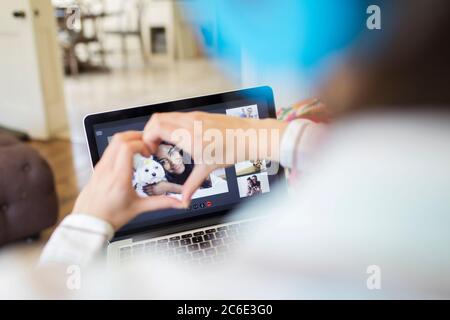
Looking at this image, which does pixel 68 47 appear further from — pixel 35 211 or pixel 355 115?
pixel 35 211

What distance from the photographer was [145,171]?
0.55 m

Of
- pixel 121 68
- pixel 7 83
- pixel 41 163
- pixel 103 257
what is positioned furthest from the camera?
pixel 41 163

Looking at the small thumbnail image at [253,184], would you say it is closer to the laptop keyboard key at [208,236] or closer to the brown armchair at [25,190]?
the laptop keyboard key at [208,236]

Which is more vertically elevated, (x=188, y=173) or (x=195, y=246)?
(x=188, y=173)

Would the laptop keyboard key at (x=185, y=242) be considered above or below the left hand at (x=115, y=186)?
below

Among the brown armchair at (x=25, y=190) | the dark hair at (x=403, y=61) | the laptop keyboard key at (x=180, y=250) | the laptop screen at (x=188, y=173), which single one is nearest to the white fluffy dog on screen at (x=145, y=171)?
the laptop screen at (x=188, y=173)

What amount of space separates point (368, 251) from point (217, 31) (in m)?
0.31

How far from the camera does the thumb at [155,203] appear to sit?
0.57m

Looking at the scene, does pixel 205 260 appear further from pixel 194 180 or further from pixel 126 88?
pixel 126 88

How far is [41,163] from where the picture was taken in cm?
143

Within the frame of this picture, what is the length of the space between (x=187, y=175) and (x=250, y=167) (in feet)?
0.26

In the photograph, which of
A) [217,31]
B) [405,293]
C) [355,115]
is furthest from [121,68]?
[405,293]

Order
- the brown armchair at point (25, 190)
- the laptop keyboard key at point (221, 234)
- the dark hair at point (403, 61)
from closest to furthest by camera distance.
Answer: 1. the dark hair at point (403, 61)
2. the laptop keyboard key at point (221, 234)
3. the brown armchair at point (25, 190)

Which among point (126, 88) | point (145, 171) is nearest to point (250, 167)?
point (145, 171)
